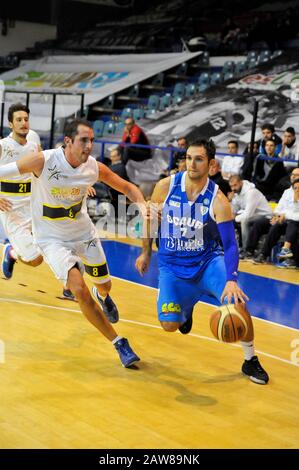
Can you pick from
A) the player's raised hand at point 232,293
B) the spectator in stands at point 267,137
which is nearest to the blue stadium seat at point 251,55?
the spectator in stands at point 267,137

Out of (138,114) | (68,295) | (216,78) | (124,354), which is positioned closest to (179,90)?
(216,78)

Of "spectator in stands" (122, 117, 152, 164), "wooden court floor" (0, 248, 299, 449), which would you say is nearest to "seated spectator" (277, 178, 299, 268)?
"wooden court floor" (0, 248, 299, 449)

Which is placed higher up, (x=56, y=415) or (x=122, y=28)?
(x=122, y=28)

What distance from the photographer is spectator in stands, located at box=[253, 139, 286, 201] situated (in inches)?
490

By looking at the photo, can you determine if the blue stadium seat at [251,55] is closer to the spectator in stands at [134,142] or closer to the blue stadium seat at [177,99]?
the blue stadium seat at [177,99]

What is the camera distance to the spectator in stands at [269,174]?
40.8 feet

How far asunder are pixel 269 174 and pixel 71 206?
646 cm

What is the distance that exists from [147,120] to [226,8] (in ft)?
20.5

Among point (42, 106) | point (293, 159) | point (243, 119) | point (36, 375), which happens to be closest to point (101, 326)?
point (36, 375)

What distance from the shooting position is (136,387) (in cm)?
584

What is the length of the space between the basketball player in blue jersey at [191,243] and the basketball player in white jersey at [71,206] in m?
0.29

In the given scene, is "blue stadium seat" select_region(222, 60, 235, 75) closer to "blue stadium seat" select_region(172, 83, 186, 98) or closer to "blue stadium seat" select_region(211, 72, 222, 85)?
"blue stadium seat" select_region(211, 72, 222, 85)

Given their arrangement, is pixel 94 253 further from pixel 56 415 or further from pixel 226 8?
pixel 226 8
